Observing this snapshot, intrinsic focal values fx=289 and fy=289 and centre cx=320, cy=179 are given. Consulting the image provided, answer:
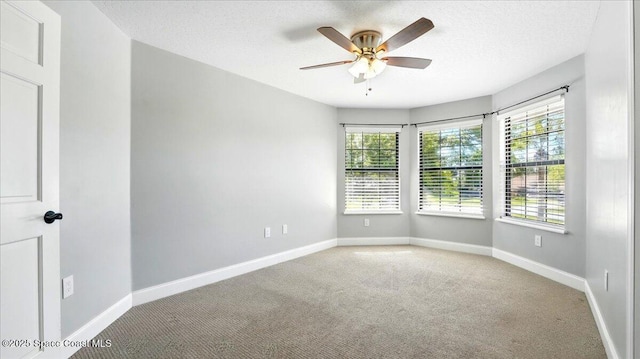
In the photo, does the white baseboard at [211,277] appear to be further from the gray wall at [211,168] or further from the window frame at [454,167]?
the window frame at [454,167]

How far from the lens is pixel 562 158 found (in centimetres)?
326

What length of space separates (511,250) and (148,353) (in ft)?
14.0

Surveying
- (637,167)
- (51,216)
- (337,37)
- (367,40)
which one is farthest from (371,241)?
(51,216)

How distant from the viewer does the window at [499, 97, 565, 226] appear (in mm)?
3326

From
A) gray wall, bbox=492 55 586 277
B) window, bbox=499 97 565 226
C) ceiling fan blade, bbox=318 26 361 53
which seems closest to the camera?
ceiling fan blade, bbox=318 26 361 53

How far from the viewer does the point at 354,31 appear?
8.17 ft

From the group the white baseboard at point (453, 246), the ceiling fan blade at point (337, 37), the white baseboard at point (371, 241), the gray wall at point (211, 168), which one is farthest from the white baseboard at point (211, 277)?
the ceiling fan blade at point (337, 37)

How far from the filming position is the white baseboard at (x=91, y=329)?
180 cm

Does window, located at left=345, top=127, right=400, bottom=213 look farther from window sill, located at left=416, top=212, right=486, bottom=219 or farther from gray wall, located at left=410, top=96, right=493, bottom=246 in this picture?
window sill, located at left=416, top=212, right=486, bottom=219

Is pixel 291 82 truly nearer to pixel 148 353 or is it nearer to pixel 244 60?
pixel 244 60

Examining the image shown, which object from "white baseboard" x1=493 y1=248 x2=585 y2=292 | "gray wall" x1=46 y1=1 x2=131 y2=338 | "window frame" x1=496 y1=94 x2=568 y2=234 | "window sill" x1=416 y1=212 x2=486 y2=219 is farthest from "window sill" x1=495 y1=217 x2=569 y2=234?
"gray wall" x1=46 y1=1 x2=131 y2=338

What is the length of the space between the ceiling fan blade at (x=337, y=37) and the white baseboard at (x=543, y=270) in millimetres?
3242

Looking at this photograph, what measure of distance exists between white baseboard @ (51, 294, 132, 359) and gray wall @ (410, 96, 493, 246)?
13.9 ft

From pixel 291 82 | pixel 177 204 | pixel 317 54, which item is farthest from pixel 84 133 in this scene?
pixel 291 82
